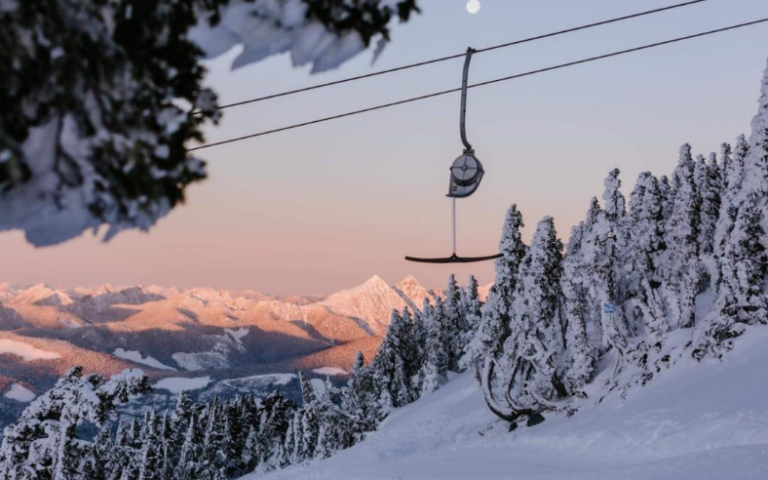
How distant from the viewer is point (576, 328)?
39625 millimetres

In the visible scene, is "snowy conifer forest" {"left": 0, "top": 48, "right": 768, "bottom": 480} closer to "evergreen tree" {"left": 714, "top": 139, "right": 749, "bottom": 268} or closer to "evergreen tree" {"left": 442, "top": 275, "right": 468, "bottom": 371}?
"evergreen tree" {"left": 714, "top": 139, "right": 749, "bottom": 268}

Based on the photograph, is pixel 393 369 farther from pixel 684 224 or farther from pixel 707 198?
pixel 707 198

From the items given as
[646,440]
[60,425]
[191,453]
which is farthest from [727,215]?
[191,453]

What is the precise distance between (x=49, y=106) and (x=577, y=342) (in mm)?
38535

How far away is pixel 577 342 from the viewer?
39.5 m

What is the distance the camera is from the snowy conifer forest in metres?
27.5

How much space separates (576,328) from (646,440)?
1417 centimetres

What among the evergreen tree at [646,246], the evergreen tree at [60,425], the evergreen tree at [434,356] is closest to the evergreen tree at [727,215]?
the evergreen tree at [646,246]

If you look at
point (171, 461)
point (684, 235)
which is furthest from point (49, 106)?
point (171, 461)

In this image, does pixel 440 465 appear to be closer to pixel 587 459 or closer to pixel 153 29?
pixel 587 459

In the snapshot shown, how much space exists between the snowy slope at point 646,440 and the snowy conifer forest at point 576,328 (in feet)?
3.74

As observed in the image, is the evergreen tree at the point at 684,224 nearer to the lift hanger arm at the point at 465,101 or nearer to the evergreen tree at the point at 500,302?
the evergreen tree at the point at 500,302

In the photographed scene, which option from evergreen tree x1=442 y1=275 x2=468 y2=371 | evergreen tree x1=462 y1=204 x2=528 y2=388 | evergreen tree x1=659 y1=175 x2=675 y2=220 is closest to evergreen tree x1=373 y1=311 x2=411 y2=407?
evergreen tree x1=442 y1=275 x2=468 y2=371

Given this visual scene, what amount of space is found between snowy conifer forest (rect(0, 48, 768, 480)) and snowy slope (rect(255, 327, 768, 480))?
1.14 meters
